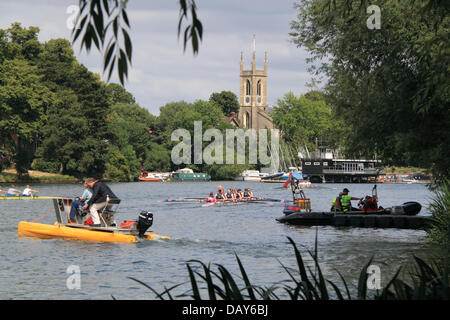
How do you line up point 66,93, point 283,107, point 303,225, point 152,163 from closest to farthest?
point 303,225 → point 66,93 → point 152,163 → point 283,107

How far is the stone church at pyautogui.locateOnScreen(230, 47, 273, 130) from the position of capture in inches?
6781

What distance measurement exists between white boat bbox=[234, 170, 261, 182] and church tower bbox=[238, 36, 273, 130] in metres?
53.7

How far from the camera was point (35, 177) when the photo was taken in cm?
8369

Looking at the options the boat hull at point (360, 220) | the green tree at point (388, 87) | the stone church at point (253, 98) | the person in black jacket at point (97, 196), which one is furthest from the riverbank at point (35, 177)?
the stone church at point (253, 98)

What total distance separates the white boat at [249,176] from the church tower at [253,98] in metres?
53.7

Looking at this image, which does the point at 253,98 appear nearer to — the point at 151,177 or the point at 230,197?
the point at 151,177

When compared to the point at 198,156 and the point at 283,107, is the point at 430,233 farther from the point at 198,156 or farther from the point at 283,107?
the point at 283,107

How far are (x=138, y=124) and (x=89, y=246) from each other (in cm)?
9192

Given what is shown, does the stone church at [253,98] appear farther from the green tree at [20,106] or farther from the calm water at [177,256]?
the calm water at [177,256]

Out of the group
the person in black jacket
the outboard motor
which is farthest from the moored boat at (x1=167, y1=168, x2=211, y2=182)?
the person in black jacket

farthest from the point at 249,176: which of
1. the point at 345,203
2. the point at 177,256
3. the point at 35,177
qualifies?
the point at 177,256
